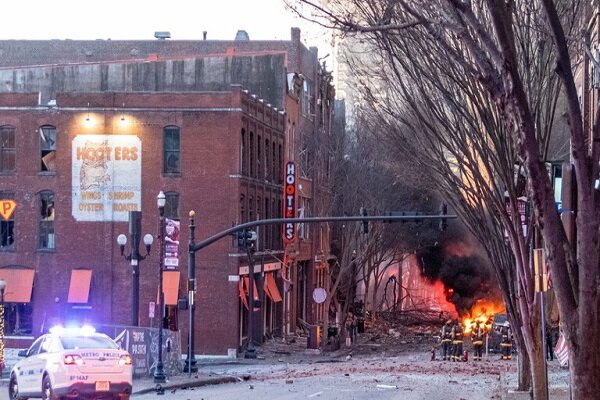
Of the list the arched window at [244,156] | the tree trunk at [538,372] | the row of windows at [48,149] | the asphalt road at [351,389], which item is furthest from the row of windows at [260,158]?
the tree trunk at [538,372]

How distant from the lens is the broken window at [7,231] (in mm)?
47906

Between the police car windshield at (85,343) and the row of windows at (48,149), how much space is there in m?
26.3

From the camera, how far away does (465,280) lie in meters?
74.7

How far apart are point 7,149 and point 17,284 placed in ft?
19.0

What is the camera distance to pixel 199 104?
4778 centimetres

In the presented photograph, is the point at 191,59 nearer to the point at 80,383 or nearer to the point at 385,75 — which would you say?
the point at 385,75

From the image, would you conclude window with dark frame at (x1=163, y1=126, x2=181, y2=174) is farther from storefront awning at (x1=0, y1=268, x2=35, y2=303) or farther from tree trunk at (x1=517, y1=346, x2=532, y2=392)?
tree trunk at (x1=517, y1=346, x2=532, y2=392)

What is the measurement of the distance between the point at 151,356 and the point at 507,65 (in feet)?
80.0

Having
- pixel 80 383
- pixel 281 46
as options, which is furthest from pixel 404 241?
pixel 80 383

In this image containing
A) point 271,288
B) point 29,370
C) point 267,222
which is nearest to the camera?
point 29,370

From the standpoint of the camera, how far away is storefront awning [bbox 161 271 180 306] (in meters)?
47.2

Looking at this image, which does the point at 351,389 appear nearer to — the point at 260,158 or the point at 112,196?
the point at 112,196

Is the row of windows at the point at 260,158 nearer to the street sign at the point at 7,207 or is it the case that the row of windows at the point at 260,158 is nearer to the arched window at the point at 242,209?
the arched window at the point at 242,209

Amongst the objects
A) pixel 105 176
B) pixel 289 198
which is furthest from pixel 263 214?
pixel 105 176
